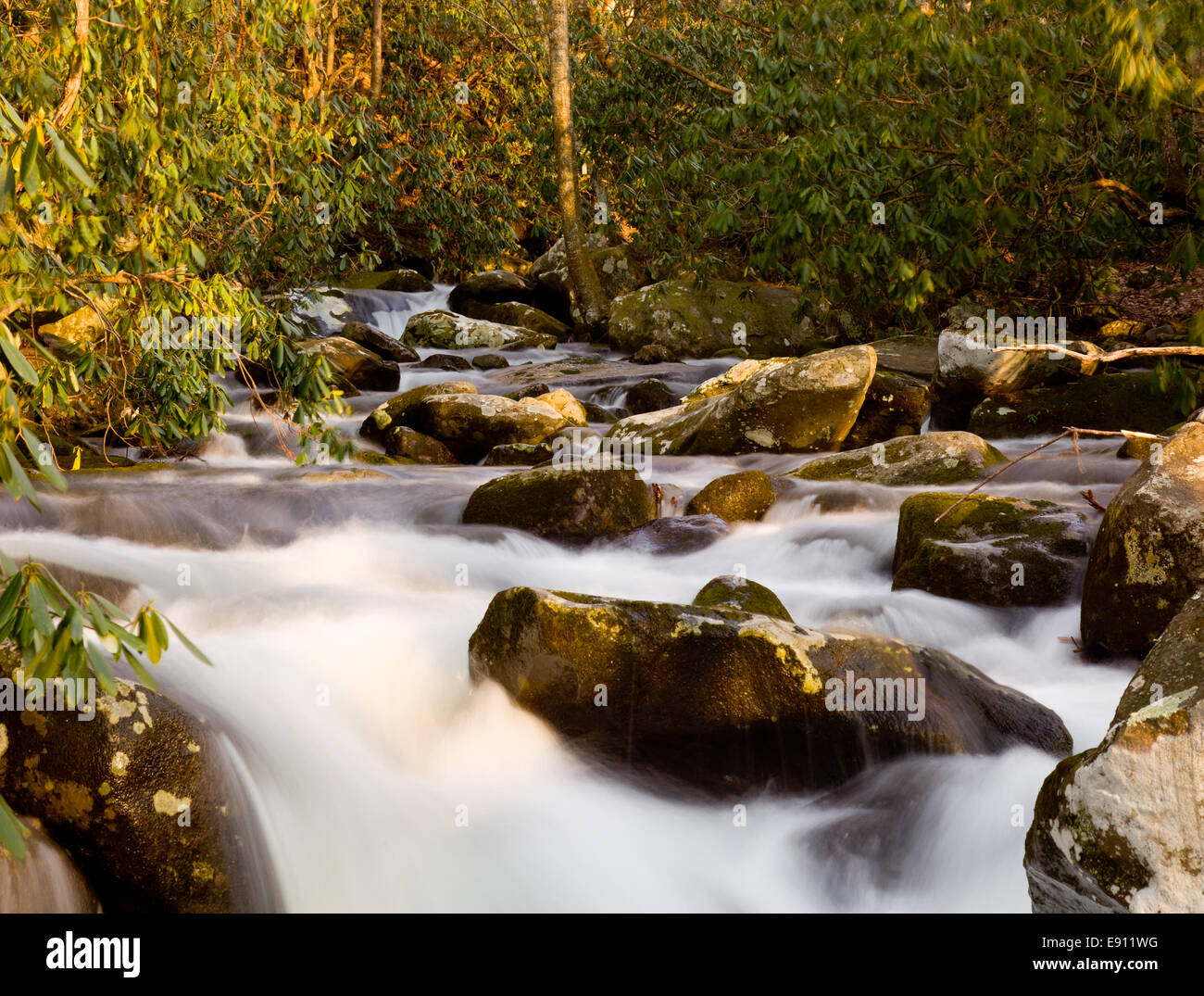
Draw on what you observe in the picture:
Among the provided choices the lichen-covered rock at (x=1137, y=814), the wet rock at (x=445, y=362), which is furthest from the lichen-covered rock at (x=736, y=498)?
the wet rock at (x=445, y=362)

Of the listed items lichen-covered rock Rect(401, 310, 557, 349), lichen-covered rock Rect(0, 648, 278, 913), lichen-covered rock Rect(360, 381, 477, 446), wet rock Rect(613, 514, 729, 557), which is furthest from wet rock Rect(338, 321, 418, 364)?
lichen-covered rock Rect(0, 648, 278, 913)

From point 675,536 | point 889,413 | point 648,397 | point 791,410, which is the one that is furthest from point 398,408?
point 889,413

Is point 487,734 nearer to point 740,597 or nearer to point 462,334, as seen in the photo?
point 740,597

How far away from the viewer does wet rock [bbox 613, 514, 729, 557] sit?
7.49 meters

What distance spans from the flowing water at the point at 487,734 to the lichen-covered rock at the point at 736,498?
51 cm

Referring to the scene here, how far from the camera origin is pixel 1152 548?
498 cm

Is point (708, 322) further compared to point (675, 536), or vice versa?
point (708, 322)

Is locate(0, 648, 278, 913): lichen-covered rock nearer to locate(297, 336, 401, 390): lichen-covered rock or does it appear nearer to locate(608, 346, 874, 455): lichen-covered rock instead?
locate(608, 346, 874, 455): lichen-covered rock

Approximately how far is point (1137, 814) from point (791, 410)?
25.9 ft

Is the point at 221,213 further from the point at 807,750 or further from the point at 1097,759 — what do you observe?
the point at 1097,759

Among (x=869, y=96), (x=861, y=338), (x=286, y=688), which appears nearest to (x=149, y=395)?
(x=286, y=688)

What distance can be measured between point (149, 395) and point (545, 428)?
4.63 meters

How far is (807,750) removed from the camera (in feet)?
14.1

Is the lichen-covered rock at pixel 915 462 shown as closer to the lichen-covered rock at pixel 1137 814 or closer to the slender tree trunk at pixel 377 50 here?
the lichen-covered rock at pixel 1137 814
